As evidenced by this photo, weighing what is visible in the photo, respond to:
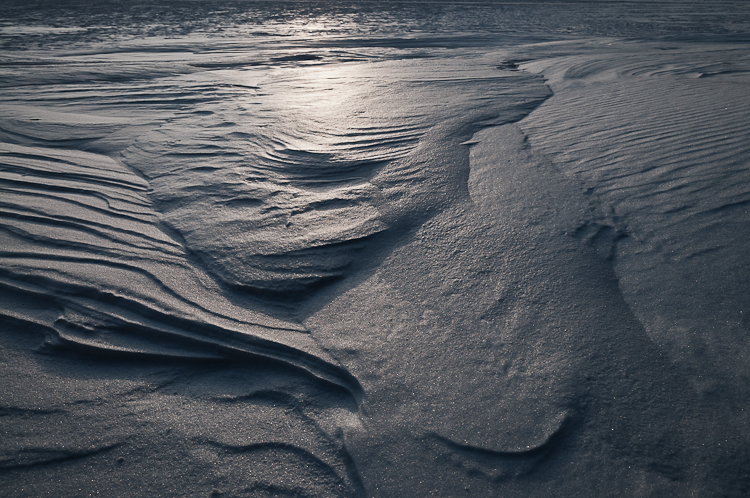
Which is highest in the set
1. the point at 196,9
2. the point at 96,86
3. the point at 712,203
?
the point at 196,9

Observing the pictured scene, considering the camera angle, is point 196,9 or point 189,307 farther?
point 196,9

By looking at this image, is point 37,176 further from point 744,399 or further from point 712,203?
point 712,203

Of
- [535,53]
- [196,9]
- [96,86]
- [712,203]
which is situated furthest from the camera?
[196,9]

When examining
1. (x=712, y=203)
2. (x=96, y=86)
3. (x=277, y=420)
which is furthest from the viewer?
(x=96, y=86)

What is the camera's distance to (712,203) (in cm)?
236

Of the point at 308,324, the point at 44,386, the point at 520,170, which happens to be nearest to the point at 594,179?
the point at 520,170

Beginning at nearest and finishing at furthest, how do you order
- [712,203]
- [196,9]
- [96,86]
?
[712,203] < [96,86] < [196,9]

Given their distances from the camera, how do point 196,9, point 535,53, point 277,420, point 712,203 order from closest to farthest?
point 277,420 → point 712,203 → point 535,53 → point 196,9

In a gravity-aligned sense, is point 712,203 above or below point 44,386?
above

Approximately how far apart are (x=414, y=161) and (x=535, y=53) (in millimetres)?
4903

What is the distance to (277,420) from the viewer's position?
4.52 feet

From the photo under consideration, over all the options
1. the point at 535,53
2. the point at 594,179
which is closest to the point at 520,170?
the point at 594,179

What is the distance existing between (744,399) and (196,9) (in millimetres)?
13790

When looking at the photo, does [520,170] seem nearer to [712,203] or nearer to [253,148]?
[712,203]
